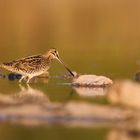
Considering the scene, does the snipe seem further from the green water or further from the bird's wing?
the green water

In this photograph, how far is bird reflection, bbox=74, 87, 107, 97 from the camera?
2180 centimetres

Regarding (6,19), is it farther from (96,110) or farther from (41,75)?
(96,110)

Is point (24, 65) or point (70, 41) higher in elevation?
point (70, 41)

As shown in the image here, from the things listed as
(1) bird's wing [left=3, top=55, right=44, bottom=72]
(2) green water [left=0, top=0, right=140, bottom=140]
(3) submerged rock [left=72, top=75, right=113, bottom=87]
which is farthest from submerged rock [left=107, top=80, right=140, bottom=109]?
(1) bird's wing [left=3, top=55, right=44, bottom=72]

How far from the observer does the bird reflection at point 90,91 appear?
71.5 ft

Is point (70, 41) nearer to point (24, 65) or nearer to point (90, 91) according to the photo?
point (24, 65)

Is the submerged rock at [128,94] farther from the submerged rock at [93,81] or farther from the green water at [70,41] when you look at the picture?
the submerged rock at [93,81]

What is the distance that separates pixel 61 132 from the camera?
57.6 feet

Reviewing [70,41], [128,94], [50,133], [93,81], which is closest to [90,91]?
[93,81]

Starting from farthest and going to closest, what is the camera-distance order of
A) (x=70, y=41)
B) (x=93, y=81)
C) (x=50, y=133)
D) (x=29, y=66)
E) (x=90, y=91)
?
(x=70, y=41), (x=29, y=66), (x=93, y=81), (x=90, y=91), (x=50, y=133)

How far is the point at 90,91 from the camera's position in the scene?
22.4 m

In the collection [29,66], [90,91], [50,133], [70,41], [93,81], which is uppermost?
[70,41]

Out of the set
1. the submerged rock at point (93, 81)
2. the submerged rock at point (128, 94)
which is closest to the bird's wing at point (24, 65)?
the submerged rock at point (93, 81)

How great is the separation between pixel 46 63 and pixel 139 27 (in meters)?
20.5
